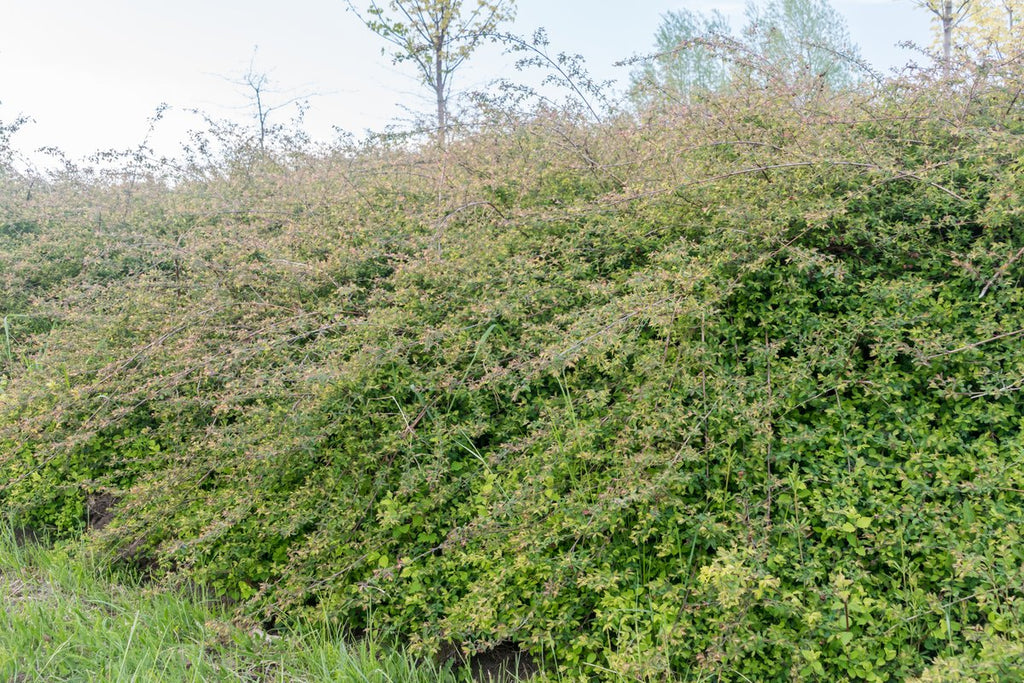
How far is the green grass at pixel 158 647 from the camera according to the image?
3.36m

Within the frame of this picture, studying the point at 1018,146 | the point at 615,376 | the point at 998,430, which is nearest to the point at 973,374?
the point at 998,430

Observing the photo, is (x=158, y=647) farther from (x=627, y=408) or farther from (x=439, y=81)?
(x=439, y=81)

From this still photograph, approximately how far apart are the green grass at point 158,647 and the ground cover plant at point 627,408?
149mm

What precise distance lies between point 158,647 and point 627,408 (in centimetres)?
232

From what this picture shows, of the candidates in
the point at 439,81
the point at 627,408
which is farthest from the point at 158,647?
the point at 439,81

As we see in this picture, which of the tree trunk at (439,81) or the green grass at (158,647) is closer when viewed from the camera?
the green grass at (158,647)

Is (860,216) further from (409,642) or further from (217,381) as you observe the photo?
(217,381)

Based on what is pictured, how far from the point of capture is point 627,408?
3646 mm

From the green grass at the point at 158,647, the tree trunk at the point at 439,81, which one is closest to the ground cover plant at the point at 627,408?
the green grass at the point at 158,647

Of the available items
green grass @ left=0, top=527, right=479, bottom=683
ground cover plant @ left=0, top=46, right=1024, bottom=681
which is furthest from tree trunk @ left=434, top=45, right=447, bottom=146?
green grass @ left=0, top=527, right=479, bottom=683

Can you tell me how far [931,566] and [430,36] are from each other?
8.51 meters

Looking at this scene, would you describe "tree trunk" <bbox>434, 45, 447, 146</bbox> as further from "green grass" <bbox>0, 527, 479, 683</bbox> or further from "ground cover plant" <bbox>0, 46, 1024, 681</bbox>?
"green grass" <bbox>0, 527, 479, 683</bbox>

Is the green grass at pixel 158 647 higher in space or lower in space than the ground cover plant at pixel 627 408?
lower

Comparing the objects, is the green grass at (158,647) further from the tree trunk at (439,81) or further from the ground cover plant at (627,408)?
the tree trunk at (439,81)
